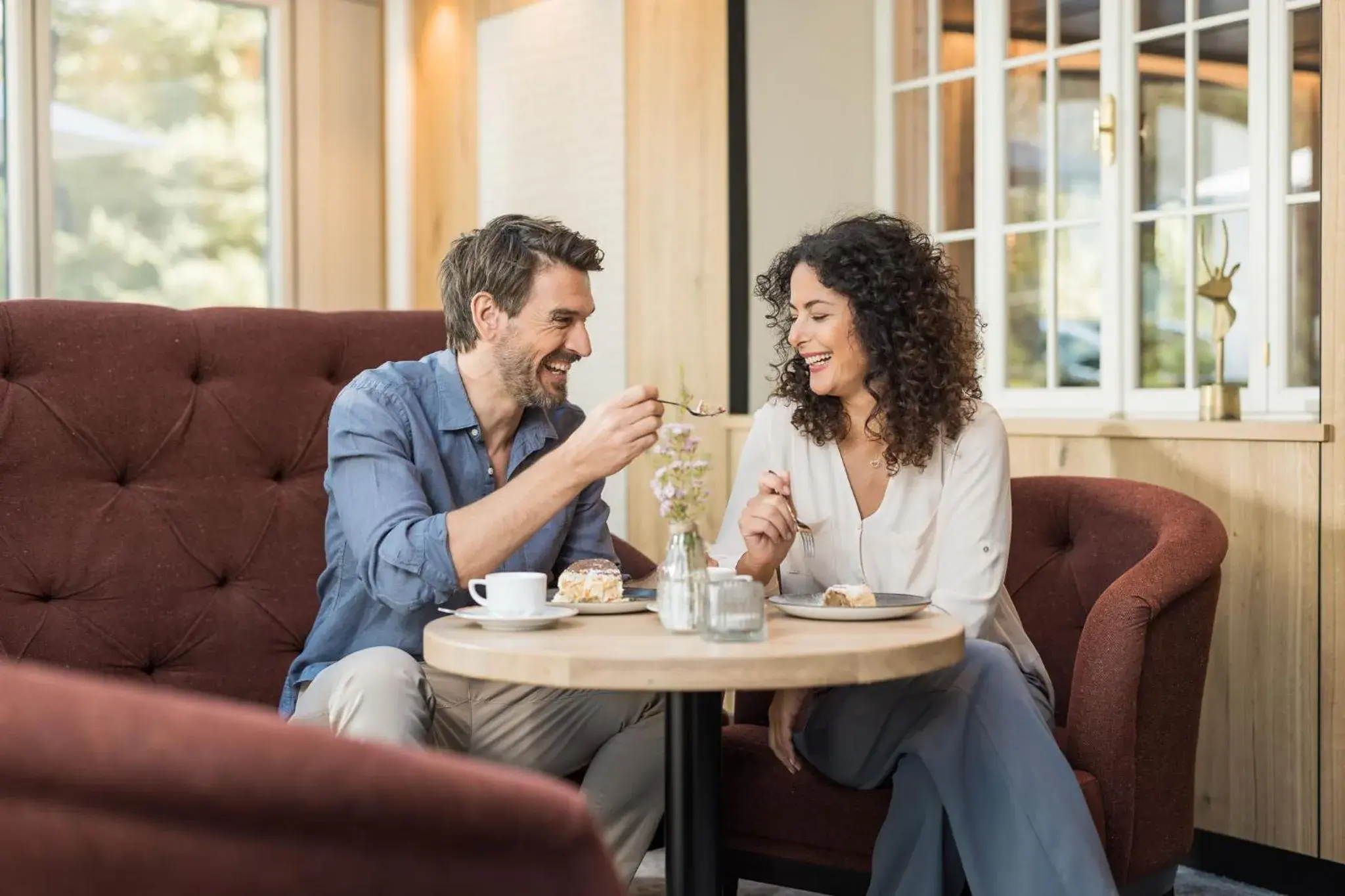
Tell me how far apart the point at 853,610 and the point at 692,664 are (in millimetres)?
347

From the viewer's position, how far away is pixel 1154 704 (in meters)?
1.96

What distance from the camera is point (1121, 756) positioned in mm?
1912

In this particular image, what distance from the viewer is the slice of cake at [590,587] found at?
1.81 m

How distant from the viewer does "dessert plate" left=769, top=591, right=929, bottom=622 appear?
168cm

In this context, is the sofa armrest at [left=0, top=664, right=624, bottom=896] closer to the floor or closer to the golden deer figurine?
the floor

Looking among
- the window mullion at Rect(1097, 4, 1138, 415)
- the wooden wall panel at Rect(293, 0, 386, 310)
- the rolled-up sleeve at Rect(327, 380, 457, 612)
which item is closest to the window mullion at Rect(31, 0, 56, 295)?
the wooden wall panel at Rect(293, 0, 386, 310)

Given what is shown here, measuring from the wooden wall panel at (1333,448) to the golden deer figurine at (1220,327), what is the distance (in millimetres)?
283

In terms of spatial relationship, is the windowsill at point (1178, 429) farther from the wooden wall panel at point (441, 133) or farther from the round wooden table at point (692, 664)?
the wooden wall panel at point (441, 133)

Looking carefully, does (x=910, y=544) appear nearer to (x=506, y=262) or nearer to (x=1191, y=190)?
(x=506, y=262)

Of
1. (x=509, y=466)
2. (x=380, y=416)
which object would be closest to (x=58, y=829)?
(x=380, y=416)

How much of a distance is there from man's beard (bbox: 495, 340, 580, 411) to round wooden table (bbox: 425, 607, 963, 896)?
1.67 feet

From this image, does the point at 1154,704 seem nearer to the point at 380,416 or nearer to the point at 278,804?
the point at 380,416

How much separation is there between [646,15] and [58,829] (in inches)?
158

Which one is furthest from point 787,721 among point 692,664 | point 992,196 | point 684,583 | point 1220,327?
point 992,196
